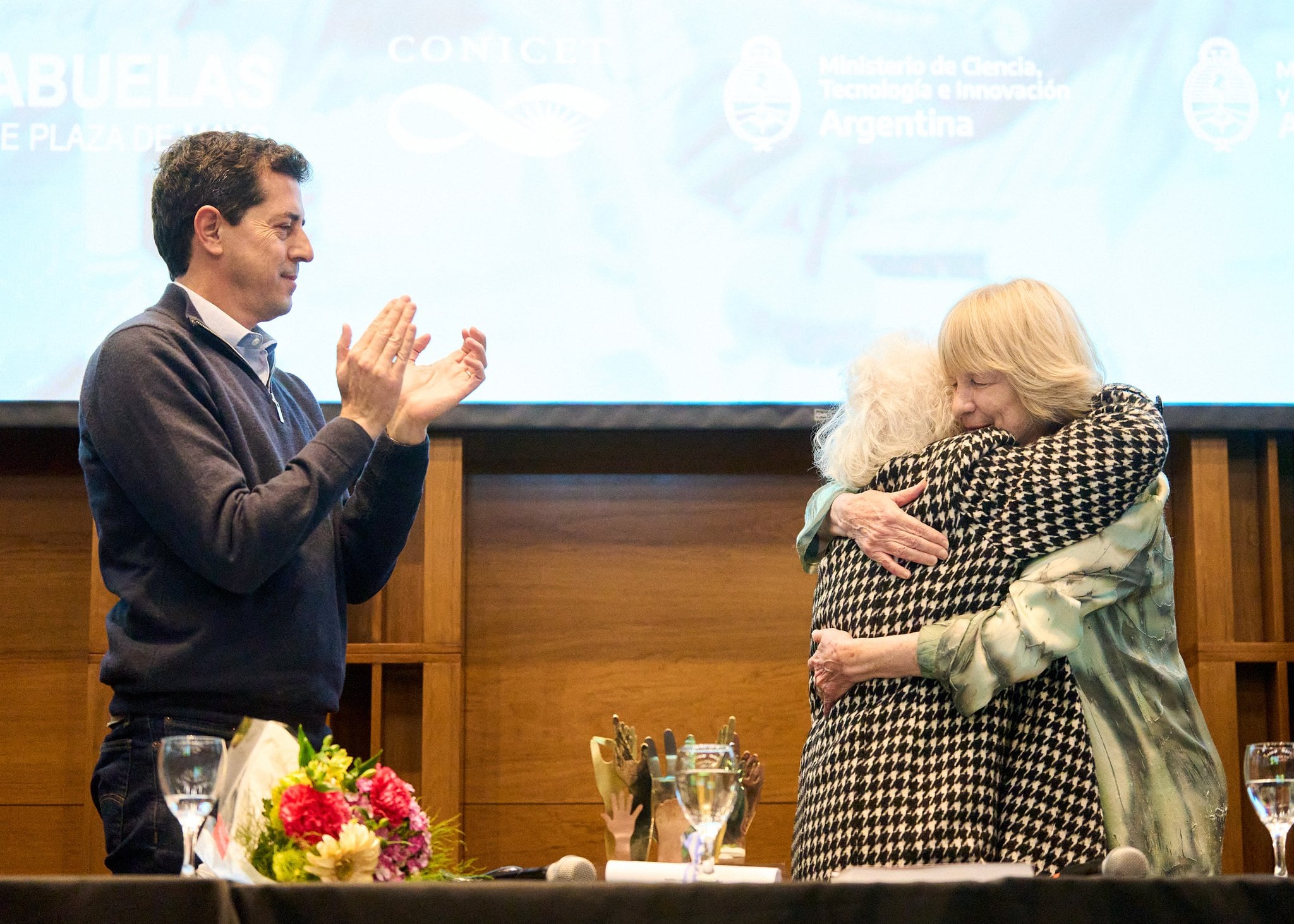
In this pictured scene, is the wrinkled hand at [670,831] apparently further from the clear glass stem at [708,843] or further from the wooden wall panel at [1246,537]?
the wooden wall panel at [1246,537]

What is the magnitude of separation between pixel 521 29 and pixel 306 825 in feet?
7.39

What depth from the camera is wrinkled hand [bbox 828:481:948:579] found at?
1.82 metres

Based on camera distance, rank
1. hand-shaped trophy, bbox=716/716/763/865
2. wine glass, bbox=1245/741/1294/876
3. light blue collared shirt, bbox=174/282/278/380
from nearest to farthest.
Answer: wine glass, bbox=1245/741/1294/876 → hand-shaped trophy, bbox=716/716/763/865 → light blue collared shirt, bbox=174/282/278/380

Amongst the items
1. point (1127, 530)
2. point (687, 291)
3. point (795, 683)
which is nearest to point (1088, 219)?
point (687, 291)

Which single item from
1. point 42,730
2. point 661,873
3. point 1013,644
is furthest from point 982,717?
point 42,730

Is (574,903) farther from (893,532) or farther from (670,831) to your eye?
(893,532)

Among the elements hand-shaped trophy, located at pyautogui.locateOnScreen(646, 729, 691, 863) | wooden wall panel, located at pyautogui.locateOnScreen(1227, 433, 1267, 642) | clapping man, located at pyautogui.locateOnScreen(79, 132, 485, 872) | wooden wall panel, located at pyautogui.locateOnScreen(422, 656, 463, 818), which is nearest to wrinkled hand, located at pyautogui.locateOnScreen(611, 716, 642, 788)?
→ hand-shaped trophy, located at pyautogui.locateOnScreen(646, 729, 691, 863)

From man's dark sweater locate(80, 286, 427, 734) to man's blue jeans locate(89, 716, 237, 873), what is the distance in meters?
0.02

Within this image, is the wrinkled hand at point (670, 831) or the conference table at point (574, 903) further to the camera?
the wrinkled hand at point (670, 831)

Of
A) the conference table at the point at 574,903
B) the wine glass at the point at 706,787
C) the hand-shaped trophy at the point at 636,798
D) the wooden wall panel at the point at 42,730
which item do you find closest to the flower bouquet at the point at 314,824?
the conference table at the point at 574,903

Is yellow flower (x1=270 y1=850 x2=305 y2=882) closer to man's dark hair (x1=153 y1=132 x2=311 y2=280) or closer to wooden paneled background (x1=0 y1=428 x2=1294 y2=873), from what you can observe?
man's dark hair (x1=153 y1=132 x2=311 y2=280)

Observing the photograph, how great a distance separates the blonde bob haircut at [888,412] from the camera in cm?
198

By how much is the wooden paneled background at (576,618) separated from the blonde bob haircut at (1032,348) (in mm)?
1188

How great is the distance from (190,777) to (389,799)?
0.19 m
